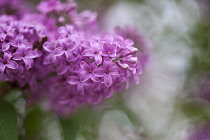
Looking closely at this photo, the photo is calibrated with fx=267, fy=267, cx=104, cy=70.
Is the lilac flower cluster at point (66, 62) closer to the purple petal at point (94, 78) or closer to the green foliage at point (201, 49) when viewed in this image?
the purple petal at point (94, 78)

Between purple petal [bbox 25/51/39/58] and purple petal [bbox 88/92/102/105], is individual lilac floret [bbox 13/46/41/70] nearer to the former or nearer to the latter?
purple petal [bbox 25/51/39/58]

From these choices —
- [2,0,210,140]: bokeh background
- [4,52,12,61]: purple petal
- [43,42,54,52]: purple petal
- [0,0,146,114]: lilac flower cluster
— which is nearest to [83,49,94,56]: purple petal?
[0,0,146,114]: lilac flower cluster

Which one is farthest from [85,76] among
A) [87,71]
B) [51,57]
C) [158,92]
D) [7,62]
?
[158,92]

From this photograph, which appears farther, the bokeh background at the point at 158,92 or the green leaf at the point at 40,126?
the bokeh background at the point at 158,92

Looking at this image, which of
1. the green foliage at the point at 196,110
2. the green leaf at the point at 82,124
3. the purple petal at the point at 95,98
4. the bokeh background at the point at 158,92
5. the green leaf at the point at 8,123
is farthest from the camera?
the green foliage at the point at 196,110

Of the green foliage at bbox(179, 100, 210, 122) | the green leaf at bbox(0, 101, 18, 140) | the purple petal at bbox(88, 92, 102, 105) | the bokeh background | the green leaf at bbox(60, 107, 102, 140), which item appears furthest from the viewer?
the green foliage at bbox(179, 100, 210, 122)

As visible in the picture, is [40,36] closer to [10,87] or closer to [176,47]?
[10,87]

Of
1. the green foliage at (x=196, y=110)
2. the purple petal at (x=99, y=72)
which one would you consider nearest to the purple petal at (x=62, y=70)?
the purple petal at (x=99, y=72)
